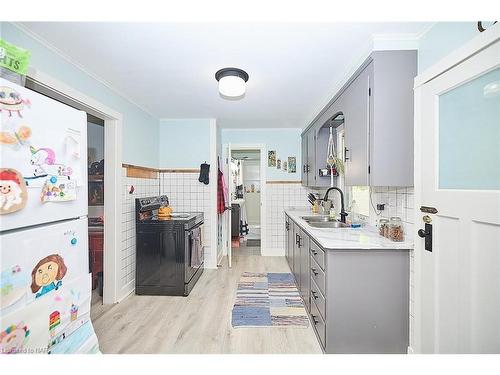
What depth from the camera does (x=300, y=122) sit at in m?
3.97

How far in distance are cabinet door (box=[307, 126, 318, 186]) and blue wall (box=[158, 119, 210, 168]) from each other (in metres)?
1.63

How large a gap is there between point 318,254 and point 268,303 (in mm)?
1035

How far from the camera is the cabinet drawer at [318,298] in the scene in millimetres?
1790

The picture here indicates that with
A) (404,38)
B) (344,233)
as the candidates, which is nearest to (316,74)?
(404,38)

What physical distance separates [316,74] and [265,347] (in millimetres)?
2425

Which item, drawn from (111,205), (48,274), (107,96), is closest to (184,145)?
(107,96)

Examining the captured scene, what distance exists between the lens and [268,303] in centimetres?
259

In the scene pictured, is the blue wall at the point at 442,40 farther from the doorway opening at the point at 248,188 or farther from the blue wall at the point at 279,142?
the doorway opening at the point at 248,188

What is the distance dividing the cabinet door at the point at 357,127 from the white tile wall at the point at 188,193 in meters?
2.35

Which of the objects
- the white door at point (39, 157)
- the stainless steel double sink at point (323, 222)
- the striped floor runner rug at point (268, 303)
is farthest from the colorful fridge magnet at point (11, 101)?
the stainless steel double sink at point (323, 222)

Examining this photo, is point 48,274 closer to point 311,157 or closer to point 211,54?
point 211,54

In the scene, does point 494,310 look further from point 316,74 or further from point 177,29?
point 177,29

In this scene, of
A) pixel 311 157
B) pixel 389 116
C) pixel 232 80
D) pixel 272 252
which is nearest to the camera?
pixel 389 116
